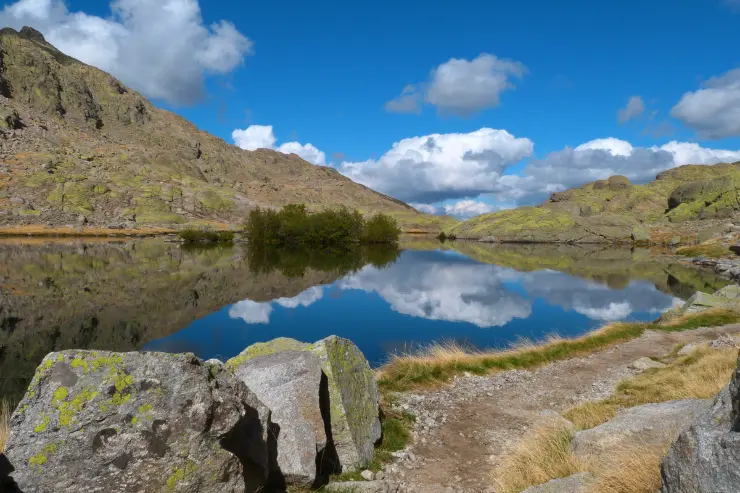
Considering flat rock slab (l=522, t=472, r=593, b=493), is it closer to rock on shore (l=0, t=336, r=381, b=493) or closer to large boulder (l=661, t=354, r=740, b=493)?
large boulder (l=661, t=354, r=740, b=493)

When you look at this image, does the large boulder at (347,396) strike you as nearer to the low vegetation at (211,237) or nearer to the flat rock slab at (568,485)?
the flat rock slab at (568,485)

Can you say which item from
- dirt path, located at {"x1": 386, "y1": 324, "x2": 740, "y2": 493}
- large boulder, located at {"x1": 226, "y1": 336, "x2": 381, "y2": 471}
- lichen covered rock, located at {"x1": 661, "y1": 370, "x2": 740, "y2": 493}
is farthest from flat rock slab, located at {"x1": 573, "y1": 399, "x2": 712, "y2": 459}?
large boulder, located at {"x1": 226, "y1": 336, "x2": 381, "y2": 471}

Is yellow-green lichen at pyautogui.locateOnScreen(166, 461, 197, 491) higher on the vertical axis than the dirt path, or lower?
higher

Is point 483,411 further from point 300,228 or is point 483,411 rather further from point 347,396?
point 300,228

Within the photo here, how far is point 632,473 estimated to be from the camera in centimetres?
676

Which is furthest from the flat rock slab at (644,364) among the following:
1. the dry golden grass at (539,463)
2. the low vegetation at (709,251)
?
the low vegetation at (709,251)

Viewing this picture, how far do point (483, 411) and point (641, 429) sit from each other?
769cm

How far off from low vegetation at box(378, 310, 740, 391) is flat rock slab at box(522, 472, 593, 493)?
10.6m

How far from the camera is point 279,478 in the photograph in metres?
9.05

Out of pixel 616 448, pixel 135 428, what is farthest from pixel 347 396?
pixel 616 448

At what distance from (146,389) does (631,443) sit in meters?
8.61

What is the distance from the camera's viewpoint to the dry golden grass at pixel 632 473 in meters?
6.54

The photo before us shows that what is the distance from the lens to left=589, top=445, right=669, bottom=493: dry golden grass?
21.5ft

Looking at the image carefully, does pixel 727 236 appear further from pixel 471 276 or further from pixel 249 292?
pixel 249 292
